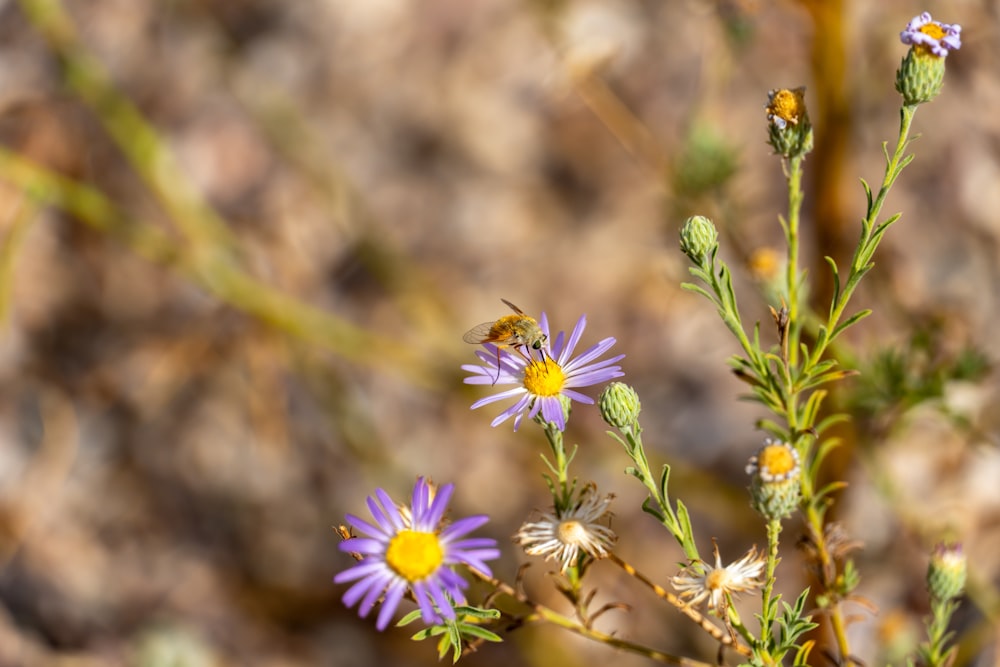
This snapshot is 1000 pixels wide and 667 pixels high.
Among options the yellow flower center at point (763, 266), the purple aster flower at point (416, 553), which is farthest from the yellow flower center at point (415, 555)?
the yellow flower center at point (763, 266)

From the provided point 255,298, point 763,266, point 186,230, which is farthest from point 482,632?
point 186,230

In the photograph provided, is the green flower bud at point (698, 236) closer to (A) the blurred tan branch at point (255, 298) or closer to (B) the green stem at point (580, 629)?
(B) the green stem at point (580, 629)

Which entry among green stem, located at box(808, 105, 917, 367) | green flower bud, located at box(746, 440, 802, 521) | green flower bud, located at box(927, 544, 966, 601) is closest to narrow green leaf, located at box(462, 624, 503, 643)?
green flower bud, located at box(746, 440, 802, 521)

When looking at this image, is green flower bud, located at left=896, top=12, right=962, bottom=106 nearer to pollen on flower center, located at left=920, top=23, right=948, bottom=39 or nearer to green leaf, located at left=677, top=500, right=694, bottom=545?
pollen on flower center, located at left=920, top=23, right=948, bottom=39

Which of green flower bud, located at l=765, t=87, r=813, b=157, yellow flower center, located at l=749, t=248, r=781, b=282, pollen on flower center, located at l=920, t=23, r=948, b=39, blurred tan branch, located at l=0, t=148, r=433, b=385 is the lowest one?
green flower bud, located at l=765, t=87, r=813, b=157

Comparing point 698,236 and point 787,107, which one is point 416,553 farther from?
point 787,107

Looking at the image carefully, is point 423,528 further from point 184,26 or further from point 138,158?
point 184,26
